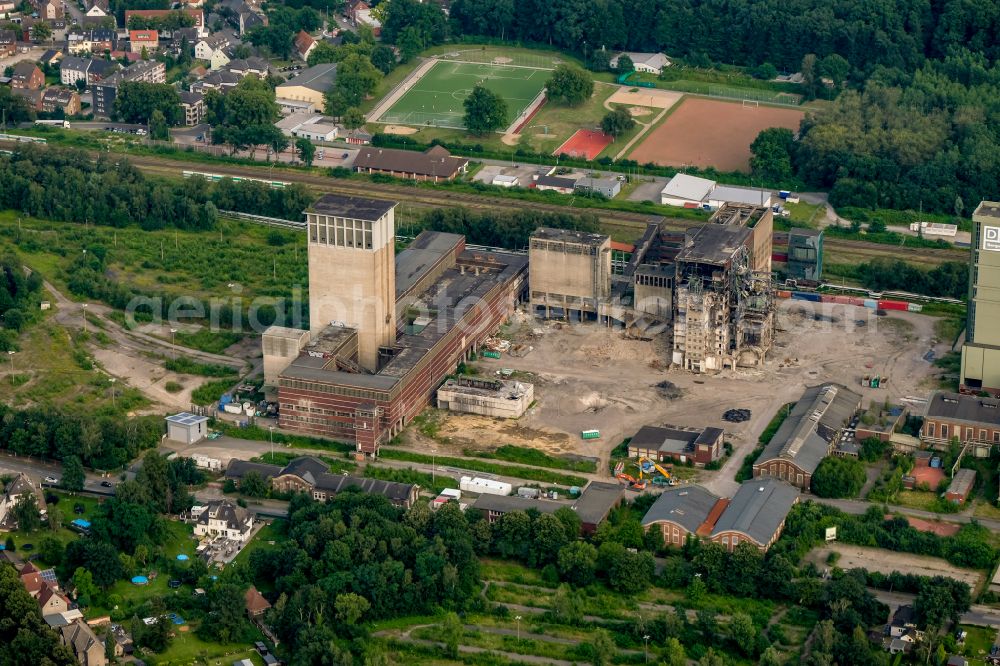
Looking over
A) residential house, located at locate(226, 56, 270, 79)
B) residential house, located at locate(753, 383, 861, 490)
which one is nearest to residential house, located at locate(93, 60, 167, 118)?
residential house, located at locate(226, 56, 270, 79)

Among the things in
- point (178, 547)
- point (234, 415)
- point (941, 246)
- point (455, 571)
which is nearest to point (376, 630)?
point (455, 571)

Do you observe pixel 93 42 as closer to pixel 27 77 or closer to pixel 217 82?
pixel 27 77

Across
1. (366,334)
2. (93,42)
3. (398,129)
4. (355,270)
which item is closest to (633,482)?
(366,334)

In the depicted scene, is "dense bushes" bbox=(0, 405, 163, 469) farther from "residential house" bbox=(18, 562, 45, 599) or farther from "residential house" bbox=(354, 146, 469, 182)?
"residential house" bbox=(354, 146, 469, 182)

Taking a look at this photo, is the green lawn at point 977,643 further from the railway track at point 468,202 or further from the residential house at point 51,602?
the railway track at point 468,202

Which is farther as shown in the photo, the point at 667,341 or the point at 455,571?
the point at 667,341

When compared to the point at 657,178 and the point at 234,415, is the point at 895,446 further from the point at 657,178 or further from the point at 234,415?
the point at 657,178
